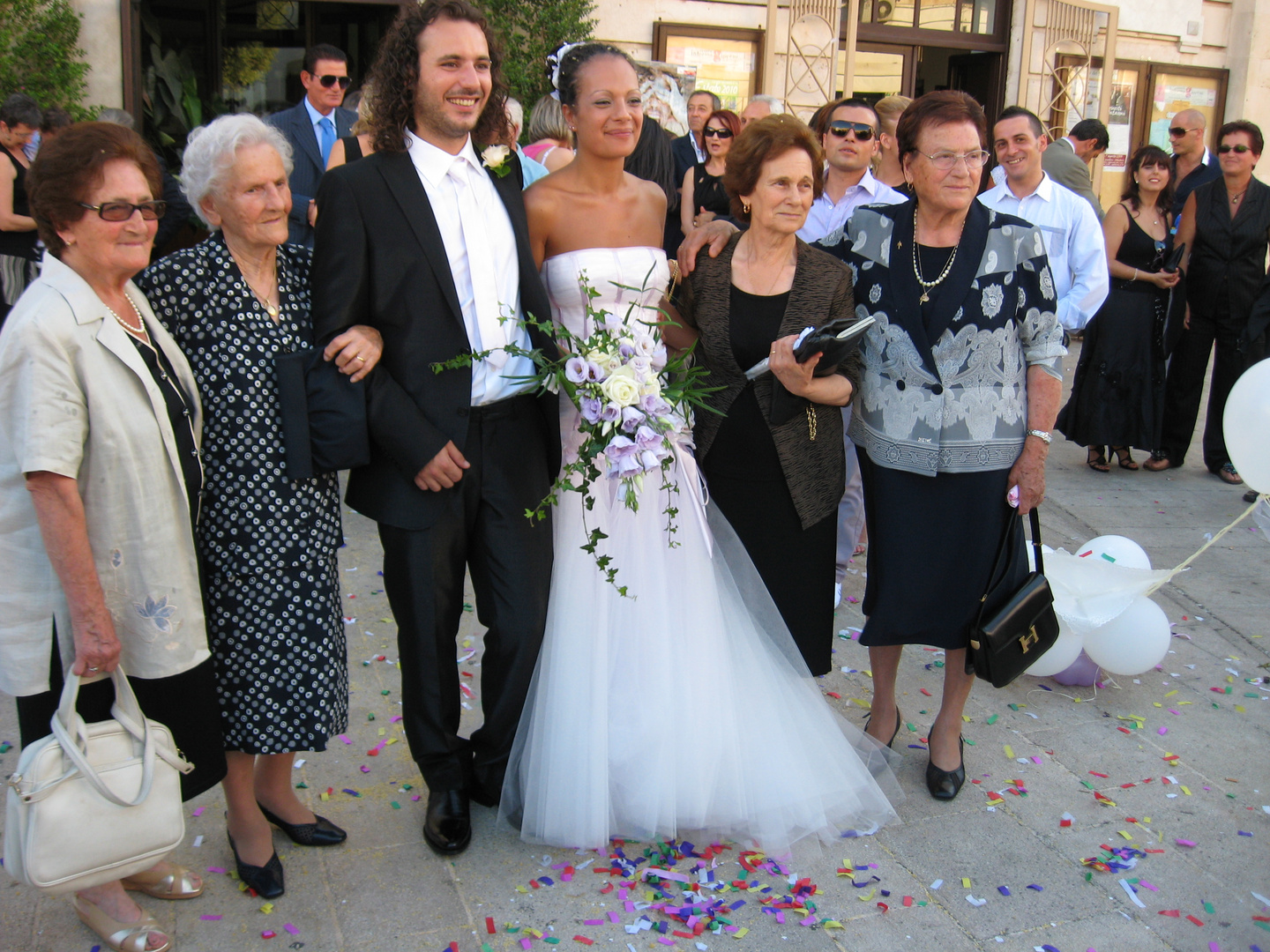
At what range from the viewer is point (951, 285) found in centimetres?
323

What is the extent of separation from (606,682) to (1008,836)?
4.24 ft

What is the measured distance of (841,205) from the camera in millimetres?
5051

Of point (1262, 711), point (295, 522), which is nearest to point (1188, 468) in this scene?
point (1262, 711)

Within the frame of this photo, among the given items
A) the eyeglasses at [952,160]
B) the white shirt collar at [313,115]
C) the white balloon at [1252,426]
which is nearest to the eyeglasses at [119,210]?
the eyeglasses at [952,160]

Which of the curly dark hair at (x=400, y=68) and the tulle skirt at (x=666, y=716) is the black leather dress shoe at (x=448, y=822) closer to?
the tulle skirt at (x=666, y=716)

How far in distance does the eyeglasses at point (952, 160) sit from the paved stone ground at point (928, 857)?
5.46 feet

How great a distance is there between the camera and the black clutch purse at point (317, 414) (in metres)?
2.64

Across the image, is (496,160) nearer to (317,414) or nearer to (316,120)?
(317,414)

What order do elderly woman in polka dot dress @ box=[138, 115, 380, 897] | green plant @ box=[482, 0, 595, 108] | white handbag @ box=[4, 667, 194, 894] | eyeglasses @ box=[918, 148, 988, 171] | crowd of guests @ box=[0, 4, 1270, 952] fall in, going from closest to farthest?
1. white handbag @ box=[4, 667, 194, 894]
2. crowd of guests @ box=[0, 4, 1270, 952]
3. elderly woman in polka dot dress @ box=[138, 115, 380, 897]
4. eyeglasses @ box=[918, 148, 988, 171]
5. green plant @ box=[482, 0, 595, 108]

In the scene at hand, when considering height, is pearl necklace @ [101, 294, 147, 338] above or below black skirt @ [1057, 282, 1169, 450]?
above

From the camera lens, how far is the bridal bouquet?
2826 mm

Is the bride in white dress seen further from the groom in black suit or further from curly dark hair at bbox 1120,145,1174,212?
curly dark hair at bbox 1120,145,1174,212

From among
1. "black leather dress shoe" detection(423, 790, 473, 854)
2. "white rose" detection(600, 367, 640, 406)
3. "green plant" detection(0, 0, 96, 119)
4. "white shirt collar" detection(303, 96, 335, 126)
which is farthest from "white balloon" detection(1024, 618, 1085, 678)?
"green plant" detection(0, 0, 96, 119)

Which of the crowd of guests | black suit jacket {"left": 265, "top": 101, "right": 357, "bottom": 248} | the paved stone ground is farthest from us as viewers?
black suit jacket {"left": 265, "top": 101, "right": 357, "bottom": 248}
